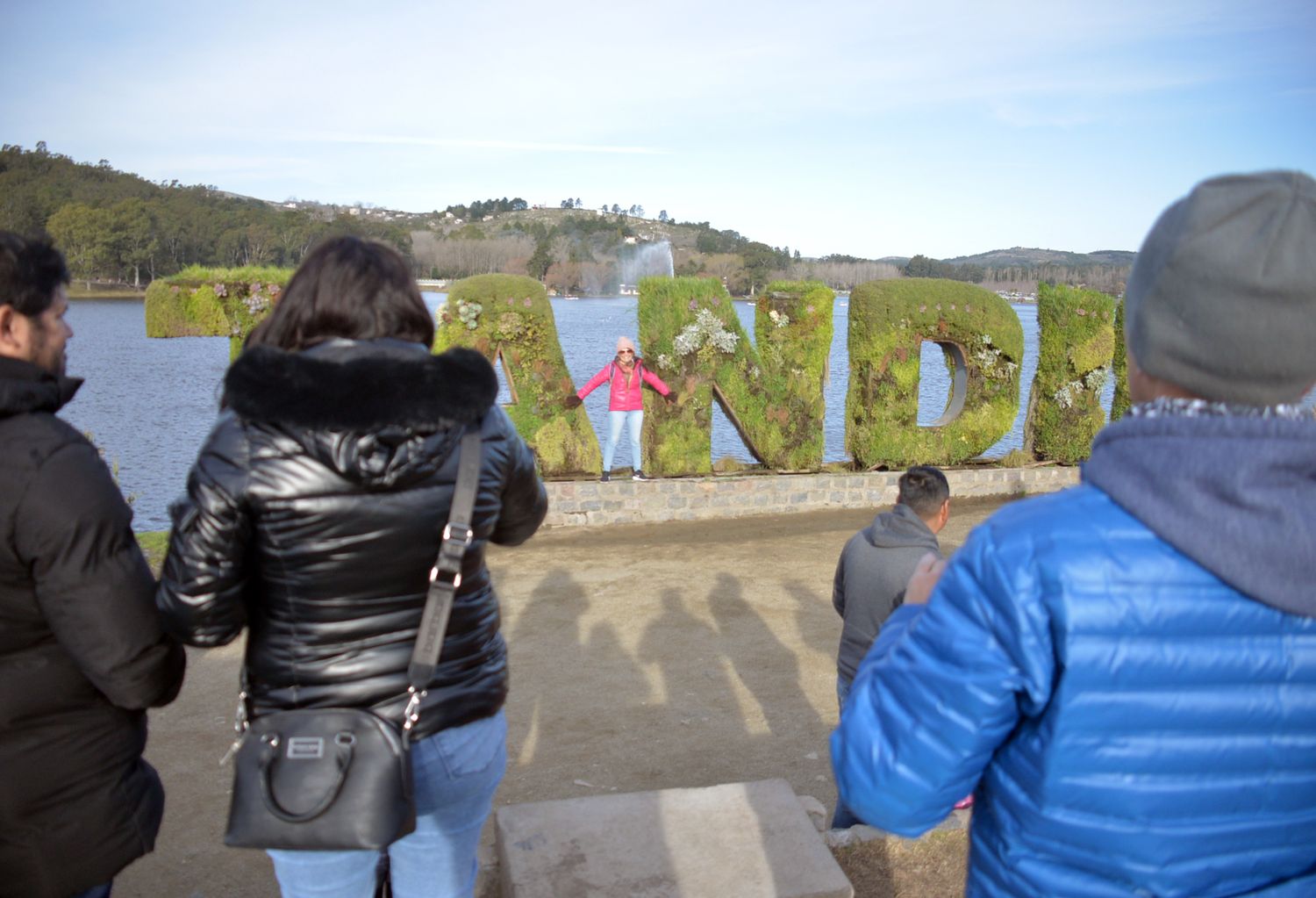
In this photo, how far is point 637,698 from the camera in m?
6.67

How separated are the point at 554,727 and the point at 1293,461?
17.2ft

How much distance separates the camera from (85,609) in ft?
7.60

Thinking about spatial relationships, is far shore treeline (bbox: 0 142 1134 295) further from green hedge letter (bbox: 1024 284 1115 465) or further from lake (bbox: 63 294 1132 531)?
green hedge letter (bbox: 1024 284 1115 465)

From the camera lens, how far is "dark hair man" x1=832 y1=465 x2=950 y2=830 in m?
4.34

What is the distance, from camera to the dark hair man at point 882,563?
434cm

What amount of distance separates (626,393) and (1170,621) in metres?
10.9

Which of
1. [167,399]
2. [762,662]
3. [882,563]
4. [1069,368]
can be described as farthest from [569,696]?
[167,399]

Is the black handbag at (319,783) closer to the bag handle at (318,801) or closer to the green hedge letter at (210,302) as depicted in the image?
the bag handle at (318,801)

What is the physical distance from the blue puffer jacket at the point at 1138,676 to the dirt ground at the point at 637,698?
9.39 ft

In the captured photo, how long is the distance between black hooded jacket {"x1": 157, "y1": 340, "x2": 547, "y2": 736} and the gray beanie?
1.40 m

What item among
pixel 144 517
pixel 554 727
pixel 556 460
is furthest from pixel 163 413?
pixel 554 727

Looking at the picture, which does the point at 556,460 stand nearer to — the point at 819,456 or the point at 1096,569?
the point at 819,456

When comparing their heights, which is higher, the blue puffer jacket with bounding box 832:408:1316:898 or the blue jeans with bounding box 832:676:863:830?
the blue puffer jacket with bounding box 832:408:1316:898

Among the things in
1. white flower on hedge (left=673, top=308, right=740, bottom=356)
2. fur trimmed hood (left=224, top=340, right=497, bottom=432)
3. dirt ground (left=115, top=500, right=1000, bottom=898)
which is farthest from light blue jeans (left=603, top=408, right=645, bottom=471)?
fur trimmed hood (left=224, top=340, right=497, bottom=432)
